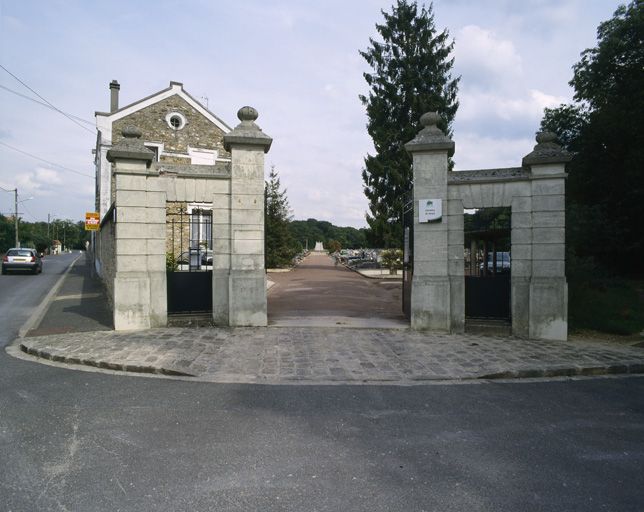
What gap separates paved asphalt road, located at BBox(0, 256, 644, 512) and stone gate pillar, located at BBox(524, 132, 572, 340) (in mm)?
2660

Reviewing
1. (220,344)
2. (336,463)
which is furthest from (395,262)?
(336,463)

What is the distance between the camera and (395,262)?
90.1 feet

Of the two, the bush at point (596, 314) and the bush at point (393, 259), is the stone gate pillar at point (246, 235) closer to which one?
the bush at point (596, 314)

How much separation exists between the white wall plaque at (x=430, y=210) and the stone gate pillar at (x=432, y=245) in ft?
0.07

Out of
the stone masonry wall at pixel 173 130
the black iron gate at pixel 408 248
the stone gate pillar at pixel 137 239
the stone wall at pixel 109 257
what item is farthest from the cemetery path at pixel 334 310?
the stone masonry wall at pixel 173 130

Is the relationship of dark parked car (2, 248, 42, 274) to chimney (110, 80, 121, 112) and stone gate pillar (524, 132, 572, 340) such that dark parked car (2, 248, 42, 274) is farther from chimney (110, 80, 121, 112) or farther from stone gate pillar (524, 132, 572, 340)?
stone gate pillar (524, 132, 572, 340)

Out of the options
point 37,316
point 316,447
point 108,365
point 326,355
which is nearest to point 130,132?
point 108,365

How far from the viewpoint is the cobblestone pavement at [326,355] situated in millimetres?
6004

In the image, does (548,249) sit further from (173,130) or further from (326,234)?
(326,234)

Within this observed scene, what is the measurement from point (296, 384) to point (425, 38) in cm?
3004

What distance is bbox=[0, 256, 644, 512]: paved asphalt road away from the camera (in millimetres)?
2928

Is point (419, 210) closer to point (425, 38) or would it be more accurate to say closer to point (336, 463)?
point (336, 463)

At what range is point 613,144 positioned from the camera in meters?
21.8

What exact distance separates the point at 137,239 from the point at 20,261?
62.4ft
